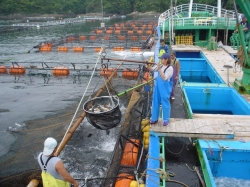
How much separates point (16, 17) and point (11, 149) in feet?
296

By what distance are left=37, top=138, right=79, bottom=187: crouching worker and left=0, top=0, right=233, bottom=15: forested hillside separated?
91855mm

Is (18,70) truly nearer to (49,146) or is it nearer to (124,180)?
(124,180)

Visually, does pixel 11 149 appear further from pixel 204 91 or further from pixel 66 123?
Result: pixel 204 91

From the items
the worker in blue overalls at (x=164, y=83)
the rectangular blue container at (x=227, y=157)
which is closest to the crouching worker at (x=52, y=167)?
the worker in blue overalls at (x=164, y=83)

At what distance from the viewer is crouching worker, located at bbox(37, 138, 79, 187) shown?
3.41 m

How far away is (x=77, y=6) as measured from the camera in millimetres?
111438

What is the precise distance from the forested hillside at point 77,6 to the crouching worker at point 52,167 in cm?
9185

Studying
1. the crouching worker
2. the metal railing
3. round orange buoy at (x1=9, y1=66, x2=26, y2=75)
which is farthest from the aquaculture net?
the metal railing

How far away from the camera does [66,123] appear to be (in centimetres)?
991

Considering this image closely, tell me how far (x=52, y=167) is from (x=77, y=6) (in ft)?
391

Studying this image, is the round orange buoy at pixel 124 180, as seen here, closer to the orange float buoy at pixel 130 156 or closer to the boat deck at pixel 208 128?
the orange float buoy at pixel 130 156

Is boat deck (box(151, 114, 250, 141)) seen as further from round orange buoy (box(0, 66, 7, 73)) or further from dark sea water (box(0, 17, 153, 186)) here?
round orange buoy (box(0, 66, 7, 73))

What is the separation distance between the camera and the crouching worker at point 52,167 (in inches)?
134

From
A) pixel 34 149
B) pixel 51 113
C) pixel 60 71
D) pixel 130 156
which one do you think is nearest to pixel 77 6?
pixel 60 71
